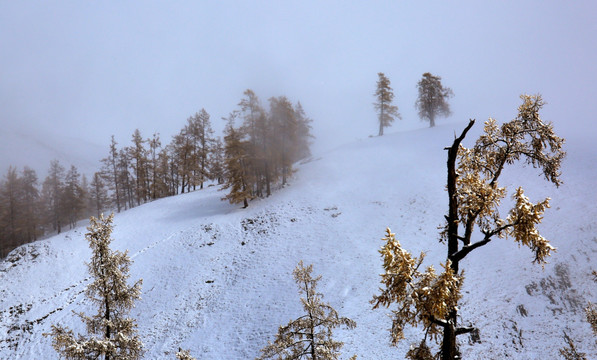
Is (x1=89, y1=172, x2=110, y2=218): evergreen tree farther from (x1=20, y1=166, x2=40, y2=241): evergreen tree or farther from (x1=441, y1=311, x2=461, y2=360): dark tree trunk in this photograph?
(x1=441, y1=311, x2=461, y2=360): dark tree trunk

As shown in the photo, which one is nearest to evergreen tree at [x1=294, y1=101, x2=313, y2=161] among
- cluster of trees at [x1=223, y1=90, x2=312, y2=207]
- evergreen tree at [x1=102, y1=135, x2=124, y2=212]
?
cluster of trees at [x1=223, y1=90, x2=312, y2=207]

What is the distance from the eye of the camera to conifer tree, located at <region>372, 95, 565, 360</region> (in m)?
4.72

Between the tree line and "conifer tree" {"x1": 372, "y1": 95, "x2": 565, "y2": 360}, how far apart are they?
30072 millimetres

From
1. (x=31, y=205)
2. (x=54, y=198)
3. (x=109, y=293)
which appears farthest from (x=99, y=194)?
(x=109, y=293)

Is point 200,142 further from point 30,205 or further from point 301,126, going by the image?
point 30,205

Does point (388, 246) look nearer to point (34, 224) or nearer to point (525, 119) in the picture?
point (525, 119)

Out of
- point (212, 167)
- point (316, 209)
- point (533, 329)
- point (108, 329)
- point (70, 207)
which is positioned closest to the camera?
point (108, 329)

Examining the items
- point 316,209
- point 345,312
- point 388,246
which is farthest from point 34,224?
point 388,246

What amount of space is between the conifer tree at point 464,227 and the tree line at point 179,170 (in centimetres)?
3007

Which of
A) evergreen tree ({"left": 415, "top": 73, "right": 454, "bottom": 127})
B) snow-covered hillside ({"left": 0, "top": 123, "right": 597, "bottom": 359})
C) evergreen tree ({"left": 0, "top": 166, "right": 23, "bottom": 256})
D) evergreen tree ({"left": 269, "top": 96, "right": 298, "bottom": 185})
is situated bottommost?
snow-covered hillside ({"left": 0, "top": 123, "right": 597, "bottom": 359})

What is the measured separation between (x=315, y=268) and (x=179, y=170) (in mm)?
33921

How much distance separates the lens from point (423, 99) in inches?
2249

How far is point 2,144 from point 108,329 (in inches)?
10152

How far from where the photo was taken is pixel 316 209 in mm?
32938
